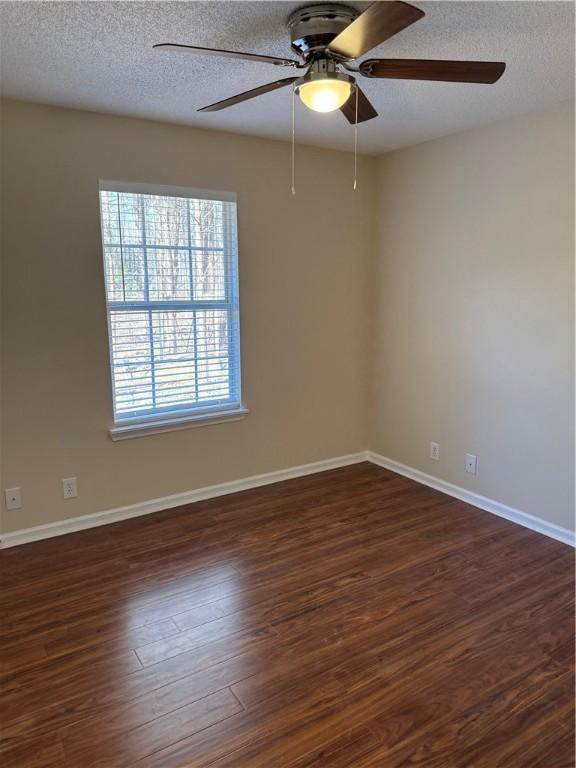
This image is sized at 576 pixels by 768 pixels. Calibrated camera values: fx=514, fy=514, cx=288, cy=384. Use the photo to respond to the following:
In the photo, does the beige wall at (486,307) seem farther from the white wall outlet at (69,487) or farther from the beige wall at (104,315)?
the white wall outlet at (69,487)

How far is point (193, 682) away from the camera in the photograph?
6.35 ft

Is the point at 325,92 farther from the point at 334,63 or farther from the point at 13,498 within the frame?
the point at 13,498

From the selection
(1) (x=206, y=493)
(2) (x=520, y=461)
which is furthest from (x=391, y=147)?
(1) (x=206, y=493)

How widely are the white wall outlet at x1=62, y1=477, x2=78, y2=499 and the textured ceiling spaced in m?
2.08

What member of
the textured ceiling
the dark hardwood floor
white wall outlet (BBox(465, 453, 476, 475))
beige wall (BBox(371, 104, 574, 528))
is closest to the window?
the textured ceiling

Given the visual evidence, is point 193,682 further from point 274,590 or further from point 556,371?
point 556,371

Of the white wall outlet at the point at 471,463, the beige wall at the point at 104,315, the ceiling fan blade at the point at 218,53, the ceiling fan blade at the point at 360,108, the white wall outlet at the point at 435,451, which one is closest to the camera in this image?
the ceiling fan blade at the point at 218,53

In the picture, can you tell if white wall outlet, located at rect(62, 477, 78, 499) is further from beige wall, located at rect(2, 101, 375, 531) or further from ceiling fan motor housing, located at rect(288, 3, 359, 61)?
ceiling fan motor housing, located at rect(288, 3, 359, 61)

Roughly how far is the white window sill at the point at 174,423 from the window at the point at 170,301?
13 mm

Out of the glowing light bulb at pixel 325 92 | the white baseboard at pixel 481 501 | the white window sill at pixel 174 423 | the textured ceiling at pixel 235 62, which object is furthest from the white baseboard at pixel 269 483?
the glowing light bulb at pixel 325 92

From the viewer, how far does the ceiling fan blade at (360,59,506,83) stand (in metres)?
1.66

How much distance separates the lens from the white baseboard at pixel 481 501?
9.70ft

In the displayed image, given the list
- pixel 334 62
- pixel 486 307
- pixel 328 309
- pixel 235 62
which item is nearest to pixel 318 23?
pixel 334 62

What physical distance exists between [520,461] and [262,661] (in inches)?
77.7
